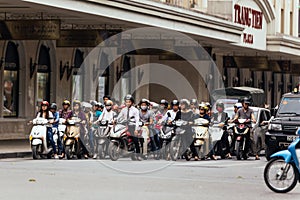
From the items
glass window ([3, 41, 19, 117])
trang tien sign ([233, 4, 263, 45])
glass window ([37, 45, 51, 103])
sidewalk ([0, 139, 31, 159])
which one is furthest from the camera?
trang tien sign ([233, 4, 263, 45])

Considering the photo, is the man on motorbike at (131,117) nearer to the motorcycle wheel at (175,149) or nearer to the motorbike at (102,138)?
the motorbike at (102,138)

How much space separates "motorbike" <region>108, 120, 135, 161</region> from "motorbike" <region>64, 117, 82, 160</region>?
980 mm

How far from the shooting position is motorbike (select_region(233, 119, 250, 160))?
89.5 ft

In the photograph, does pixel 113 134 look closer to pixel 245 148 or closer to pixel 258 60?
pixel 245 148

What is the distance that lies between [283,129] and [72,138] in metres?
5.47

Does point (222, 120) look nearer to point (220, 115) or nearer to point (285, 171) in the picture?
point (220, 115)

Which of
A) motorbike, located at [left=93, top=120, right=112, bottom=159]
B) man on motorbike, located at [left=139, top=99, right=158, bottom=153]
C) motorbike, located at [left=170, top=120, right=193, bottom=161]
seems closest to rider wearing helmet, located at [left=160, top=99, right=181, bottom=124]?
motorbike, located at [left=170, top=120, right=193, bottom=161]

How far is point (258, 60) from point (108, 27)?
1592 centimetres

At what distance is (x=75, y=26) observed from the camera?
3672 centimetres

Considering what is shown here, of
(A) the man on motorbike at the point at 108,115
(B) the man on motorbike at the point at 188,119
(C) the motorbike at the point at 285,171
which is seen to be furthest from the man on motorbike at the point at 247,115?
(C) the motorbike at the point at 285,171

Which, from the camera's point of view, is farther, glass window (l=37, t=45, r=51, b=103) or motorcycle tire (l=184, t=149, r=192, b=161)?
glass window (l=37, t=45, r=51, b=103)

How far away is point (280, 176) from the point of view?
1622cm

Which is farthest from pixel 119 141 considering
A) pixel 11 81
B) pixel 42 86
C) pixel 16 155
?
pixel 42 86

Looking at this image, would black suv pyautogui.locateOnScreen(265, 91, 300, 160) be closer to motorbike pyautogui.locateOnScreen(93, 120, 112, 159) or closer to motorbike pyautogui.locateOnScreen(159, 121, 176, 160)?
motorbike pyautogui.locateOnScreen(159, 121, 176, 160)
